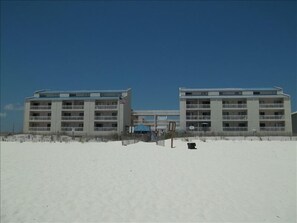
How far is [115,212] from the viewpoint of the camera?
778 cm

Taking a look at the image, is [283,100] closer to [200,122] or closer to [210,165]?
[200,122]

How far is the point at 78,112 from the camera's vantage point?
6259 centimetres

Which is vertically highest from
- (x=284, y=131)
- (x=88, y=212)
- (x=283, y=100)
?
(x=283, y=100)

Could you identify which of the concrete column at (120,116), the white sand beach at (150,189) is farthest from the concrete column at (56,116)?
the white sand beach at (150,189)

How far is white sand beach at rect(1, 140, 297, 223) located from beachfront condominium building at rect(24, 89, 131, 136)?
4533 cm

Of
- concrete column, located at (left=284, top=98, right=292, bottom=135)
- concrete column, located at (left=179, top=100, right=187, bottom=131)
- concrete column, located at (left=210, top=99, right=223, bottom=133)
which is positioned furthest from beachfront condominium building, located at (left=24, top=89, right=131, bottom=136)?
concrete column, located at (left=284, top=98, right=292, bottom=135)

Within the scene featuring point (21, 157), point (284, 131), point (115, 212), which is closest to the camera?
point (115, 212)

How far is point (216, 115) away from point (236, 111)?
412cm

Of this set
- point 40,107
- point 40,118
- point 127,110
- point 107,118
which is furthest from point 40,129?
point 127,110

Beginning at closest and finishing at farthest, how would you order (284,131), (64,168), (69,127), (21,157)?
(64,168) → (21,157) → (284,131) → (69,127)

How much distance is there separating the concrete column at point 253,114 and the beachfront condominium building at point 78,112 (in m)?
24.7

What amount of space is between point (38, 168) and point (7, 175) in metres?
1.43

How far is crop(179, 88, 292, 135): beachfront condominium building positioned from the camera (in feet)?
188

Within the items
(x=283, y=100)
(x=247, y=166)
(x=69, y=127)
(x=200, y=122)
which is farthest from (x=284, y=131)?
(x=247, y=166)
